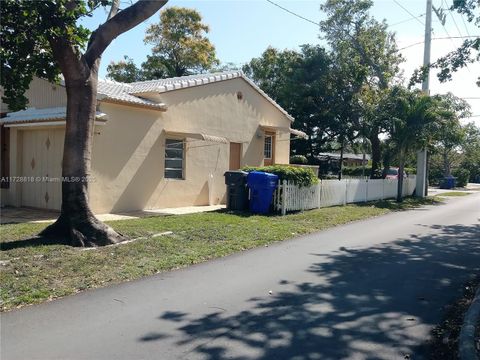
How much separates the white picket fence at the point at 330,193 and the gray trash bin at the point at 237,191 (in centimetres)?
95

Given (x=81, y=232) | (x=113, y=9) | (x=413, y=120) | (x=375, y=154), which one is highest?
(x=113, y=9)

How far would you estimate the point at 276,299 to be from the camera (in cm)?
585

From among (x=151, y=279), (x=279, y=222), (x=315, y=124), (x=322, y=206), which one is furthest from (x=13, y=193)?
(x=315, y=124)

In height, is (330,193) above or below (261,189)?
below

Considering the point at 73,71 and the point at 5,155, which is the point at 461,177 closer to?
the point at 5,155

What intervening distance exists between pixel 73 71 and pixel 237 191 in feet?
22.4

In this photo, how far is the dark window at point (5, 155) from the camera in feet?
45.4

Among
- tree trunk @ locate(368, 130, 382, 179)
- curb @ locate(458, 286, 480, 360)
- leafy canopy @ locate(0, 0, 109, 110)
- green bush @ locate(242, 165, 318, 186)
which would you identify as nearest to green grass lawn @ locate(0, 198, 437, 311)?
green bush @ locate(242, 165, 318, 186)

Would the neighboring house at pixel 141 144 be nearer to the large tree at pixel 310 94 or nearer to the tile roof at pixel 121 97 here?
the tile roof at pixel 121 97

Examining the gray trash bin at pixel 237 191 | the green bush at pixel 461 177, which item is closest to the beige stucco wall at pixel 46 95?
the gray trash bin at pixel 237 191

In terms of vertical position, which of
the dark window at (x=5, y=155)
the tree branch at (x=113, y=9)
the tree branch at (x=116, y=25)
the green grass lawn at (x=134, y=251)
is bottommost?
the green grass lawn at (x=134, y=251)

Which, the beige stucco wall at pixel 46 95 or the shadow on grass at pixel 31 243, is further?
the beige stucco wall at pixel 46 95

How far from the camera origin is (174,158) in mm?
15398

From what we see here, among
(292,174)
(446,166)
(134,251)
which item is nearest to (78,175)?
(134,251)
